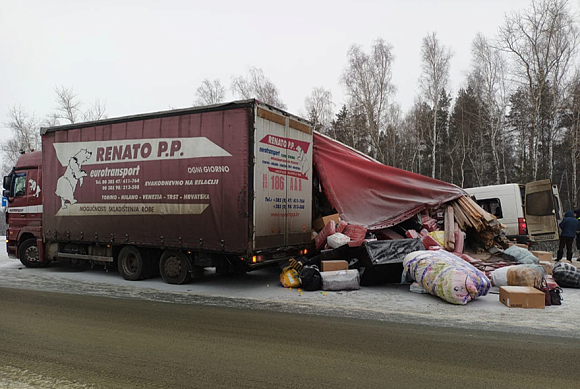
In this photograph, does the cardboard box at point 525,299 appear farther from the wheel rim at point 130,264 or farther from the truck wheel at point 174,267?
the wheel rim at point 130,264

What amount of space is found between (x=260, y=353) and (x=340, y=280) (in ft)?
12.2

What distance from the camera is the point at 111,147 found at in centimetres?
878

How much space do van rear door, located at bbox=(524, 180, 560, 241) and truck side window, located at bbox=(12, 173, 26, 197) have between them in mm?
15459

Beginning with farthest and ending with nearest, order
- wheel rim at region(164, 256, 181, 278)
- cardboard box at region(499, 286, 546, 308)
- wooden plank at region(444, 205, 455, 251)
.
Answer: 1. wooden plank at region(444, 205, 455, 251)
2. wheel rim at region(164, 256, 181, 278)
3. cardboard box at region(499, 286, 546, 308)

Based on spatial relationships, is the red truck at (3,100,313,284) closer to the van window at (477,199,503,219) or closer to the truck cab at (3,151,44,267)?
the truck cab at (3,151,44,267)

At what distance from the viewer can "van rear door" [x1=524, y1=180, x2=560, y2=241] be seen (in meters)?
12.5

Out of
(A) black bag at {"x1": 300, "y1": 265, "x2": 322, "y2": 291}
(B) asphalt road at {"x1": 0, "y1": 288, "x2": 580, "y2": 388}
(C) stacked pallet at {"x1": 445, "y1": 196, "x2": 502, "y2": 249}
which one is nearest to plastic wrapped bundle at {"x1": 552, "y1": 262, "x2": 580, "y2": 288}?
(C) stacked pallet at {"x1": 445, "y1": 196, "x2": 502, "y2": 249}

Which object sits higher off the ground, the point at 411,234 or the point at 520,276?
the point at 411,234

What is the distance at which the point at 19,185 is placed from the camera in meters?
10.7

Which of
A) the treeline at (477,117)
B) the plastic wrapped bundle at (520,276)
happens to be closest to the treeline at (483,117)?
the treeline at (477,117)

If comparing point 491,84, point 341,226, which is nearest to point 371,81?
point 491,84

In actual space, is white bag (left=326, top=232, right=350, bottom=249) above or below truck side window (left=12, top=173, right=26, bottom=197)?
below

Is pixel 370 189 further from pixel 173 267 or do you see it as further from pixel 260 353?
pixel 260 353

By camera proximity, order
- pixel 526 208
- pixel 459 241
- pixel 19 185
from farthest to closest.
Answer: pixel 526 208 → pixel 19 185 → pixel 459 241
